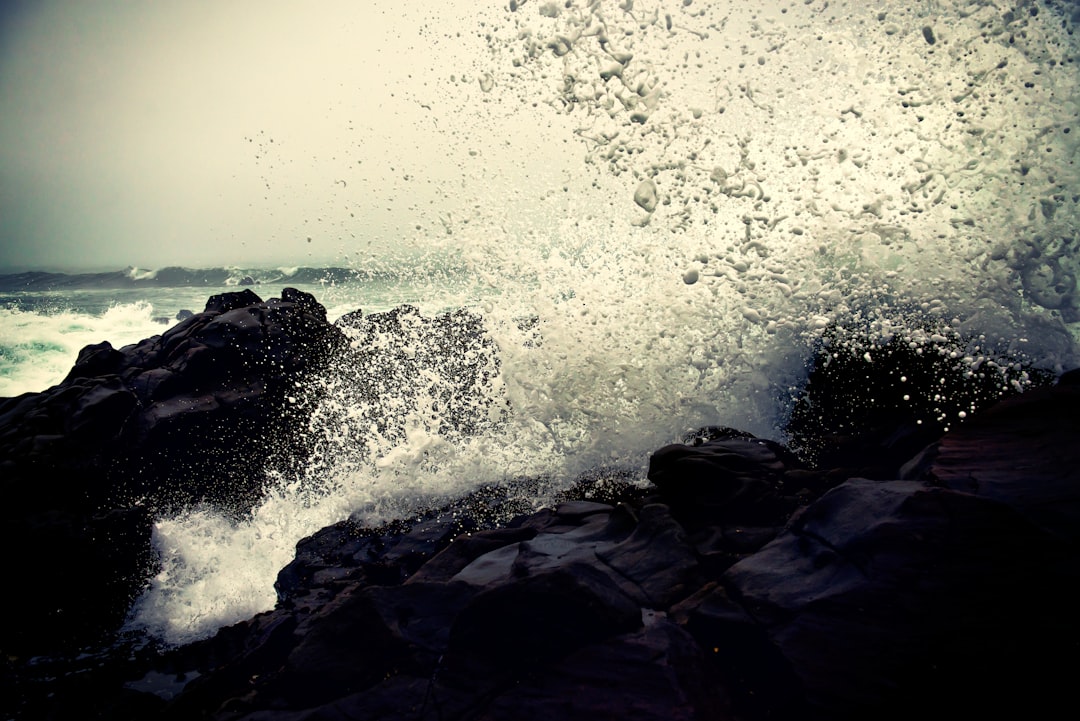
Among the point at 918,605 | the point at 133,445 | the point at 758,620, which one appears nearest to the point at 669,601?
the point at 758,620

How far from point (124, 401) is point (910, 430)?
32.2 feet

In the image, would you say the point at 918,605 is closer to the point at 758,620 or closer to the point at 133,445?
the point at 758,620

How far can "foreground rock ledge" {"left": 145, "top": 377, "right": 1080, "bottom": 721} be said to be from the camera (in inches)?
99.3

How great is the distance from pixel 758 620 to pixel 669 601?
603 mm

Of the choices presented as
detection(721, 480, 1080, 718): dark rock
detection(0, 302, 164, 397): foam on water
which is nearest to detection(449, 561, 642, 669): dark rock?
detection(721, 480, 1080, 718): dark rock

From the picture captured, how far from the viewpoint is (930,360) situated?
616cm

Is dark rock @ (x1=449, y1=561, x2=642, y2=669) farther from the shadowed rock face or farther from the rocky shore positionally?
the shadowed rock face

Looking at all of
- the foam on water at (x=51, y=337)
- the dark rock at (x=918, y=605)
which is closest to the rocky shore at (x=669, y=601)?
the dark rock at (x=918, y=605)

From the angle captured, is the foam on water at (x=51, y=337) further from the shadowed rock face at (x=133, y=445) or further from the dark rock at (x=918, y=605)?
the dark rock at (x=918, y=605)

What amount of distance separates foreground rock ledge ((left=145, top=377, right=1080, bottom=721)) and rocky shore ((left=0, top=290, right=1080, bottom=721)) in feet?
0.04

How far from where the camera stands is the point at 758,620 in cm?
297

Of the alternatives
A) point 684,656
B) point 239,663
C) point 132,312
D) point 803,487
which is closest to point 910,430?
point 803,487

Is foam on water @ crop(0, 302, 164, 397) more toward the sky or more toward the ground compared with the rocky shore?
more toward the ground

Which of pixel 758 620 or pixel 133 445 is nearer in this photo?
pixel 758 620
